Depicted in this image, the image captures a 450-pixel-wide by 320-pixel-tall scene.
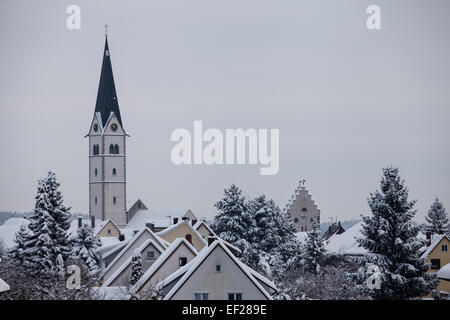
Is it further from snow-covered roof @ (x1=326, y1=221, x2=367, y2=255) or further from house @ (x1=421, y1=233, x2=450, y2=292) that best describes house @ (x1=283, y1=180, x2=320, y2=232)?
house @ (x1=421, y1=233, x2=450, y2=292)

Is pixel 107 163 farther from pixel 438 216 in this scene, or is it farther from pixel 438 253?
pixel 438 253

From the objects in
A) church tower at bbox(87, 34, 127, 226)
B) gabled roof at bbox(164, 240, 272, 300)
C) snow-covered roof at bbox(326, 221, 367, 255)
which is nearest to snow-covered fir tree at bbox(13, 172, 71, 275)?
gabled roof at bbox(164, 240, 272, 300)

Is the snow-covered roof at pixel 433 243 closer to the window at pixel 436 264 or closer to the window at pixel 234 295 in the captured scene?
the window at pixel 436 264

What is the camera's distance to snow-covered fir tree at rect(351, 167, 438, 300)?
3584cm

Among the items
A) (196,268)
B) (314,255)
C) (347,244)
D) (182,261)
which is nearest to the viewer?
(196,268)

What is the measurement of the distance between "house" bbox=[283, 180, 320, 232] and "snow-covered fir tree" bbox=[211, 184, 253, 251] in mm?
44921

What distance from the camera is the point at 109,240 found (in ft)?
222

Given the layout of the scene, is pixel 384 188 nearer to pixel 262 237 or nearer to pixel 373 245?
pixel 373 245

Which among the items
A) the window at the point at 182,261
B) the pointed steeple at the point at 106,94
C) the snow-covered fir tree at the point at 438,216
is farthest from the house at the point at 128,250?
the pointed steeple at the point at 106,94

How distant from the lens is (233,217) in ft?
193

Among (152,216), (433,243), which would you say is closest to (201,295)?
(433,243)

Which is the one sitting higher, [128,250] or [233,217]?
[233,217]

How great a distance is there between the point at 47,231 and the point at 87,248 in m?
12.0
